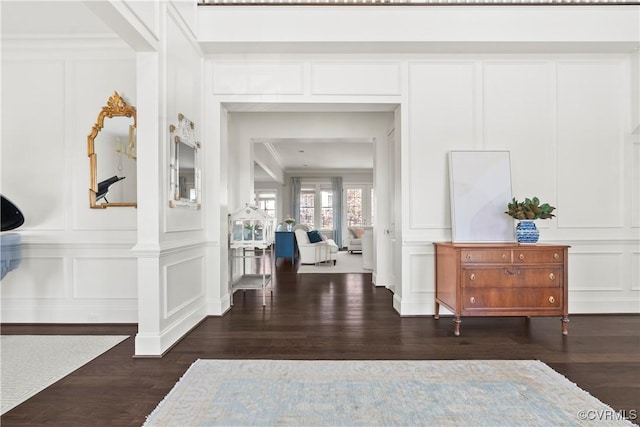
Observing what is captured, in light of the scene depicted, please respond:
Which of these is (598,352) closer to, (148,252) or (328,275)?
(148,252)

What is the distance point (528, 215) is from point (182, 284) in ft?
11.1

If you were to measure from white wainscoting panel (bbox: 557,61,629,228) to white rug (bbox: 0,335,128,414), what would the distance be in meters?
4.81

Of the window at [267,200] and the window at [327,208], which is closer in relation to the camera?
the window at [327,208]

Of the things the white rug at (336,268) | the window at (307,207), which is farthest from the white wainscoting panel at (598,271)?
the window at (307,207)

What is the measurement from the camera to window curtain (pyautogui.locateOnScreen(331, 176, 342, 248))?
13.6m

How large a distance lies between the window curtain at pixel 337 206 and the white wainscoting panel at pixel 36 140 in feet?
33.3

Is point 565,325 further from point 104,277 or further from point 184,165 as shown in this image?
point 104,277

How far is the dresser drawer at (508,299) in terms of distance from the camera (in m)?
→ 3.48

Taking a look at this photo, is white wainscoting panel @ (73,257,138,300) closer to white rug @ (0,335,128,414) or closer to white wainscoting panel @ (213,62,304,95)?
white rug @ (0,335,128,414)

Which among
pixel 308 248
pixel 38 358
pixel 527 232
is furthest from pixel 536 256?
pixel 308 248

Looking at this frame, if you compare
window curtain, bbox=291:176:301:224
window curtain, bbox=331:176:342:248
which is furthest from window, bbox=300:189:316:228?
window curtain, bbox=331:176:342:248

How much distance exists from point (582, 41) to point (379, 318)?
3589 millimetres

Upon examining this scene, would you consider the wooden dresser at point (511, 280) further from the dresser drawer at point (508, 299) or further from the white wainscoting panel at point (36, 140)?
the white wainscoting panel at point (36, 140)

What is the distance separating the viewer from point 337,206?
44.7 feet
